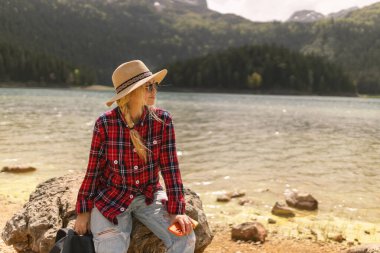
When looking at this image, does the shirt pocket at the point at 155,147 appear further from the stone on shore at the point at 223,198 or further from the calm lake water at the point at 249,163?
the stone on shore at the point at 223,198

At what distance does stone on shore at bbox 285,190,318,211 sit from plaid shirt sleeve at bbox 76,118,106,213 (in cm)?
859

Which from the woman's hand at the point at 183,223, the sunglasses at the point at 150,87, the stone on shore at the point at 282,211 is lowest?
the stone on shore at the point at 282,211

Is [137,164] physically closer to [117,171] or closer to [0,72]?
[117,171]

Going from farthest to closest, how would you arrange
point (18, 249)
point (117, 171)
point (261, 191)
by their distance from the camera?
point (261, 191) → point (18, 249) → point (117, 171)

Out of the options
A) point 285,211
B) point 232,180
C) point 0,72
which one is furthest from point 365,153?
point 0,72

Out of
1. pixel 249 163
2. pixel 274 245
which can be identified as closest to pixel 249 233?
pixel 274 245

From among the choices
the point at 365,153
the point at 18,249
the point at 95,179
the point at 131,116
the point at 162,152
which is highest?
the point at 131,116

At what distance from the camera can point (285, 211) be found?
38.0ft

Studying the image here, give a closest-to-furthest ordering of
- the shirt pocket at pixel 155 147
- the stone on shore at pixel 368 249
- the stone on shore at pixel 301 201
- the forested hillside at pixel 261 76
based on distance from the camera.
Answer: the shirt pocket at pixel 155 147
the stone on shore at pixel 368 249
the stone on shore at pixel 301 201
the forested hillside at pixel 261 76

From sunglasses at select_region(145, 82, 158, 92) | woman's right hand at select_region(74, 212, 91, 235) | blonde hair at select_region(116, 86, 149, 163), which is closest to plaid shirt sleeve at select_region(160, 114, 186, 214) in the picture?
blonde hair at select_region(116, 86, 149, 163)

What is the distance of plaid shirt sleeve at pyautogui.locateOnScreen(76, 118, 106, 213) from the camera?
485 centimetres

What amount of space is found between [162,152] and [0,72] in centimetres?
16159

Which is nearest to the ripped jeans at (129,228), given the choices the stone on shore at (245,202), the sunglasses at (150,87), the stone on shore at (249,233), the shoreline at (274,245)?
the sunglasses at (150,87)

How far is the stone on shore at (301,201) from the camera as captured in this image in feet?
40.2
